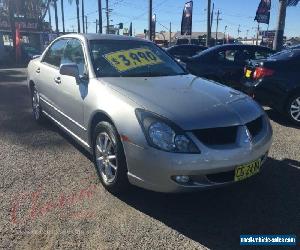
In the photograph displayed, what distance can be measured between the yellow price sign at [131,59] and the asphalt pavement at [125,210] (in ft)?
4.30

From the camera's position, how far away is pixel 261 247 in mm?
3004

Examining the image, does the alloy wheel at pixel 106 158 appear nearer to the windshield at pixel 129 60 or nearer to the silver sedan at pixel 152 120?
the silver sedan at pixel 152 120

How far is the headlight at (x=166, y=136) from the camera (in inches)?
124

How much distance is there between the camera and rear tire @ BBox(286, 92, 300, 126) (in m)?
6.61

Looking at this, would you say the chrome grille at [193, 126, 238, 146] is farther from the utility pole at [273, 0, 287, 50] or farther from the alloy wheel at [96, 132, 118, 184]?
the utility pole at [273, 0, 287, 50]

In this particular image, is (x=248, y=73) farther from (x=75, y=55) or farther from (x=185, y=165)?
(x=185, y=165)

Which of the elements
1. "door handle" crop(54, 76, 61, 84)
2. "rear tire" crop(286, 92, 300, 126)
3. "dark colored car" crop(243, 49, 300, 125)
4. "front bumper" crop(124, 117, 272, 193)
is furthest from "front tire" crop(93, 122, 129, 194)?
"rear tire" crop(286, 92, 300, 126)

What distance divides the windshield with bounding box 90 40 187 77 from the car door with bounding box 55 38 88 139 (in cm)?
21

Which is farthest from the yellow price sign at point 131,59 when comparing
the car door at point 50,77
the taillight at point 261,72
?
the taillight at point 261,72

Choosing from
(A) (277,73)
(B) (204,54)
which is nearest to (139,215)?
(A) (277,73)

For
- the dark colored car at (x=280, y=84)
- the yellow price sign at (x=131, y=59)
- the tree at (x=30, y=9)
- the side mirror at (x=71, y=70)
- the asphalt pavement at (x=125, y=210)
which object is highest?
the tree at (x=30, y=9)

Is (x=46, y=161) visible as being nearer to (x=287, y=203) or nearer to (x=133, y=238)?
(x=133, y=238)

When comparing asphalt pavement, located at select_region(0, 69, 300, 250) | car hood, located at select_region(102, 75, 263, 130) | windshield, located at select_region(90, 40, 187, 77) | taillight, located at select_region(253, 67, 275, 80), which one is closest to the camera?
asphalt pavement, located at select_region(0, 69, 300, 250)

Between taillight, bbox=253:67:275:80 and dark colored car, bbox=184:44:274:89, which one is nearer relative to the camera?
taillight, bbox=253:67:275:80
